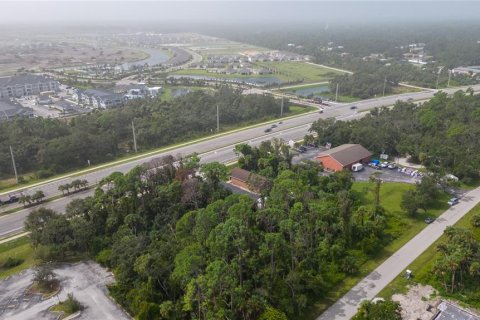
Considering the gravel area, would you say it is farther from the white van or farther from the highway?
the highway

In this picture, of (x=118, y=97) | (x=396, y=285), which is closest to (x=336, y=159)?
(x=396, y=285)

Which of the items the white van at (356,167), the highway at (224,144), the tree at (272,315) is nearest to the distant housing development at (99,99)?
the highway at (224,144)

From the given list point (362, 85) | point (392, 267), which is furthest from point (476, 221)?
point (362, 85)

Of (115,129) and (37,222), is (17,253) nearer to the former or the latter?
(37,222)

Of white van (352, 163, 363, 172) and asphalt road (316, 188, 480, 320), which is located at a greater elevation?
white van (352, 163, 363, 172)

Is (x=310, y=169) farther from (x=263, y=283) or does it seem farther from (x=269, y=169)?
(x=263, y=283)

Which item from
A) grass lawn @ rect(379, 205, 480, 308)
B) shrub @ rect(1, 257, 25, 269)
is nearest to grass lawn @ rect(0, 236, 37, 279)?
shrub @ rect(1, 257, 25, 269)

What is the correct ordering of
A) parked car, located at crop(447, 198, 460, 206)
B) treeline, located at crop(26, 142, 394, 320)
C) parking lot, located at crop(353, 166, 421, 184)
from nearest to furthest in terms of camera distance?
treeline, located at crop(26, 142, 394, 320), parked car, located at crop(447, 198, 460, 206), parking lot, located at crop(353, 166, 421, 184)
